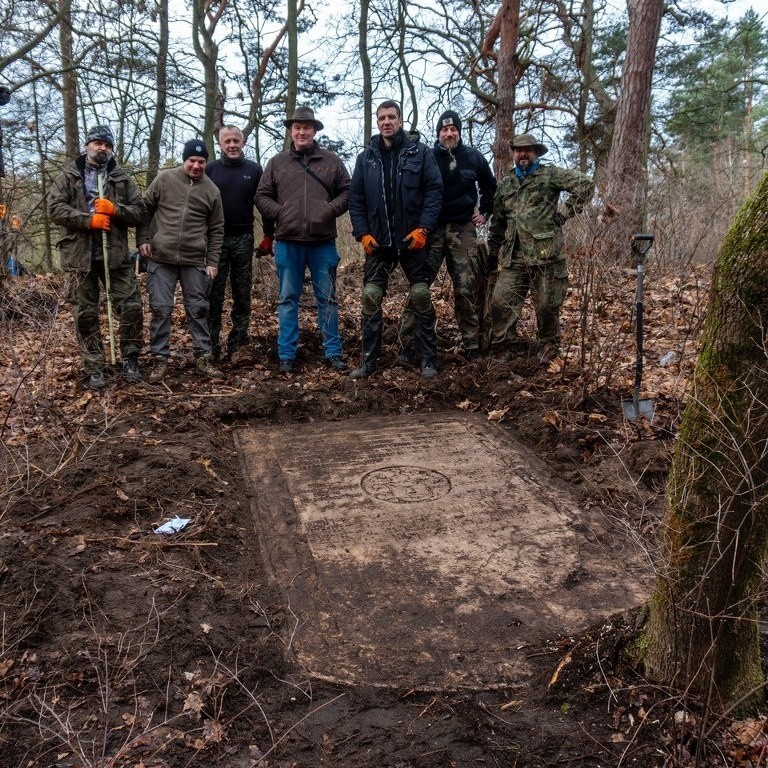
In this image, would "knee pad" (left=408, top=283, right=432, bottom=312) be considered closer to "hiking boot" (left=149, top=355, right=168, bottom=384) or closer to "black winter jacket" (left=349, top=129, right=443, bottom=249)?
"black winter jacket" (left=349, top=129, right=443, bottom=249)

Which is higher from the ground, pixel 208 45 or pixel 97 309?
pixel 208 45

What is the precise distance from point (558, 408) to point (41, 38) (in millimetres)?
9838

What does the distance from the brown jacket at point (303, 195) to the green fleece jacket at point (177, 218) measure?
Result: 1.74 feet

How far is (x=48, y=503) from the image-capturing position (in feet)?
13.2

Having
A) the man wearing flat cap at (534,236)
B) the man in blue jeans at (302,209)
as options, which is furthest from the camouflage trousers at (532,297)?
the man in blue jeans at (302,209)

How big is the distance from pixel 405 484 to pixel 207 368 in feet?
9.08

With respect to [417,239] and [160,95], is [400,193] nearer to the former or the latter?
[417,239]

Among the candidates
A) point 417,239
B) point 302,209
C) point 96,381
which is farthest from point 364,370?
point 96,381

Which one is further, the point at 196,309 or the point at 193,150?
the point at 196,309

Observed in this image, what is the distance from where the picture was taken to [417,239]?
20.1ft

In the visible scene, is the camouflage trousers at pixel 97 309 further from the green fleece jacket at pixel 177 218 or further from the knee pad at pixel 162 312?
the green fleece jacket at pixel 177 218

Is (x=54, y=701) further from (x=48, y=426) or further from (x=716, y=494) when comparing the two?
(x=48, y=426)

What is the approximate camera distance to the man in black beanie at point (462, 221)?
6.49 metres

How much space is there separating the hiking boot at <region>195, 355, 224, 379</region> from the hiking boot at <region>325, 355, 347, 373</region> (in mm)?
1050
